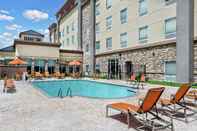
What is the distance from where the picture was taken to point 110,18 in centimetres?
2820

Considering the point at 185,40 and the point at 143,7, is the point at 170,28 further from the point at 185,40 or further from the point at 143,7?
the point at 143,7

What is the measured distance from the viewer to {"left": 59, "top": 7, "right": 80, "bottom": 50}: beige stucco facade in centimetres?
3969

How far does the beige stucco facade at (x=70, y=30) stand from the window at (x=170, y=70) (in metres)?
21.8

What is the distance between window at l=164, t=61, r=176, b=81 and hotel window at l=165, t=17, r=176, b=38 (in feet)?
8.86

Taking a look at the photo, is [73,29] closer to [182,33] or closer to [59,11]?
[59,11]

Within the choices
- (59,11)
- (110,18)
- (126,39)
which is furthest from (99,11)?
(59,11)

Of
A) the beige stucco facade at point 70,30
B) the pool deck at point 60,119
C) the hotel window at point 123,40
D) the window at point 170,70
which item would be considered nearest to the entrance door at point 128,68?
the hotel window at point 123,40

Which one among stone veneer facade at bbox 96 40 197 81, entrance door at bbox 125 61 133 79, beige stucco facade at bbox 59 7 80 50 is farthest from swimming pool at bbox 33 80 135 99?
beige stucco facade at bbox 59 7 80 50

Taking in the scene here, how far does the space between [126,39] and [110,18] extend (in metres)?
5.37

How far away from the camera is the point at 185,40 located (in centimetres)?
1650

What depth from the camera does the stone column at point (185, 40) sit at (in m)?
16.4

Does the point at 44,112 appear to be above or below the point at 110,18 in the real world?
below

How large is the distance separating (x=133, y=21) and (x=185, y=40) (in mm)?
8336

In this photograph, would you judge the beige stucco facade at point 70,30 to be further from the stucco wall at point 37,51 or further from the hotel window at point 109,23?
the hotel window at point 109,23
